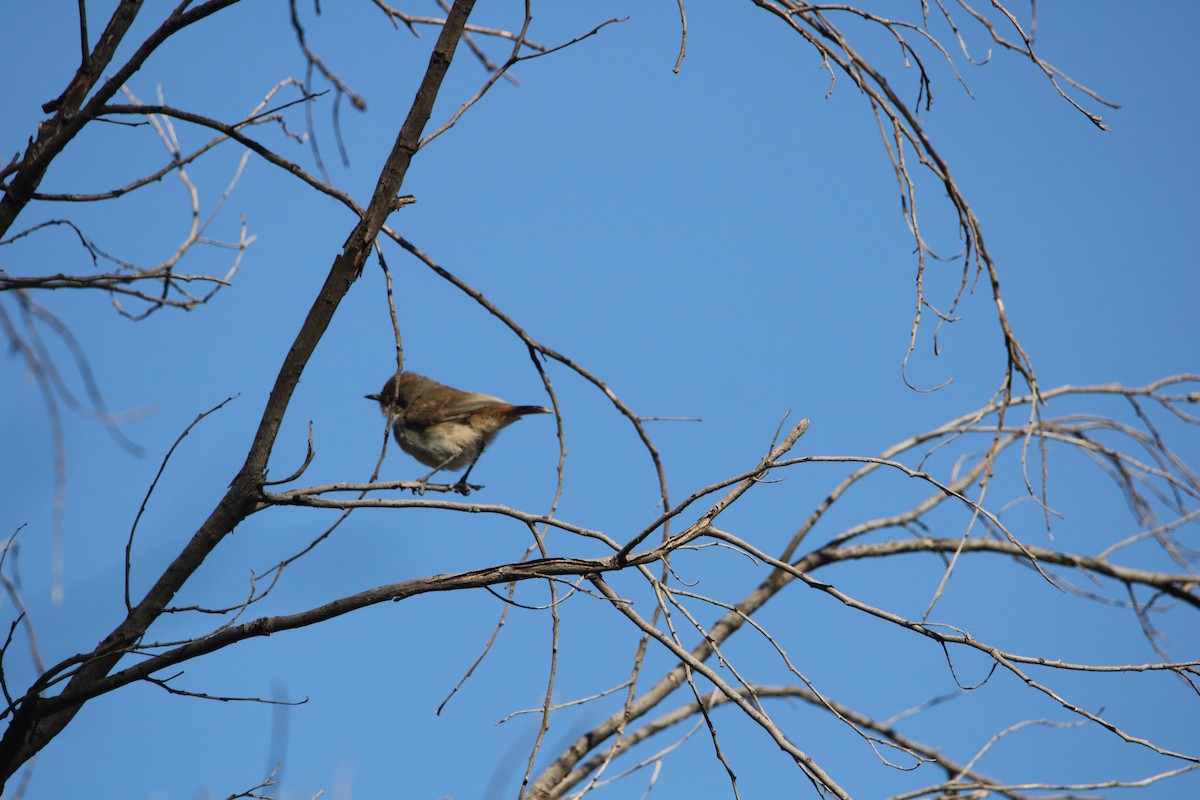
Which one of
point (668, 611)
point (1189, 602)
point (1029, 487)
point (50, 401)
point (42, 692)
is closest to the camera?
point (668, 611)

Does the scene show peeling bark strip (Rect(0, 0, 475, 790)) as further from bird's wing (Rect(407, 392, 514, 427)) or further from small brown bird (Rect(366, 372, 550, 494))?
bird's wing (Rect(407, 392, 514, 427))

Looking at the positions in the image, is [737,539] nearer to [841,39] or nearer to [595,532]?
[595,532]

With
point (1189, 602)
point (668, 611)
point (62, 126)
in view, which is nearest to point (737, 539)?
point (668, 611)

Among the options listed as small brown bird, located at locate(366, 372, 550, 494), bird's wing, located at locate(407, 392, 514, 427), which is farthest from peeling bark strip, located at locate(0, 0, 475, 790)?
bird's wing, located at locate(407, 392, 514, 427)

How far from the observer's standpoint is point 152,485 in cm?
287

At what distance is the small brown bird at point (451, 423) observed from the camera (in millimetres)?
6570

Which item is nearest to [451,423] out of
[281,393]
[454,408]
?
[454,408]

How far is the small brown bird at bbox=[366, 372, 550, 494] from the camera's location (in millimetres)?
6570

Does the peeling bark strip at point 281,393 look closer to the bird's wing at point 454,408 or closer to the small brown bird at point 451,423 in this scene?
the small brown bird at point 451,423

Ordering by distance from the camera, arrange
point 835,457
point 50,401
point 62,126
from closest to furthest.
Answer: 1. point 835,457
2. point 62,126
3. point 50,401

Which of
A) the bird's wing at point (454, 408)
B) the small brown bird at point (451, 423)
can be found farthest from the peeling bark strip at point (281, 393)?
the bird's wing at point (454, 408)

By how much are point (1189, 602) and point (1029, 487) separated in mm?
2449

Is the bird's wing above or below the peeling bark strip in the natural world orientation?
above

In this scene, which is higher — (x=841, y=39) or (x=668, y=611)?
(x=841, y=39)
